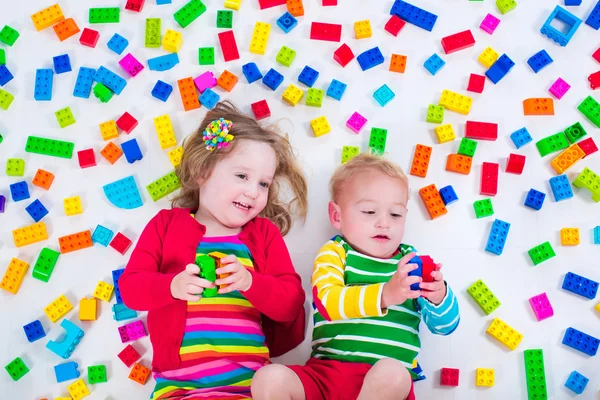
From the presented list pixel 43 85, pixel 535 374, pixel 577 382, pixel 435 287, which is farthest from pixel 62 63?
pixel 577 382

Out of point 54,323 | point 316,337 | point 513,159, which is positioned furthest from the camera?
point 513,159

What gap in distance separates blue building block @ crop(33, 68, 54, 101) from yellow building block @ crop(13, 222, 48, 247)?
38cm

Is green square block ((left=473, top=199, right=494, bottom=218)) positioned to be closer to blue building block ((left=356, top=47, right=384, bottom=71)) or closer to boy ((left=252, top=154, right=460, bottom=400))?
boy ((left=252, top=154, right=460, bottom=400))

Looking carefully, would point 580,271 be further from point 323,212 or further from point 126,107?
point 126,107

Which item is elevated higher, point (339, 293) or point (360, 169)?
point (360, 169)

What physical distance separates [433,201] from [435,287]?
0.49 metres

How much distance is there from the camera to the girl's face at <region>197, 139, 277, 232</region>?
1.51 m

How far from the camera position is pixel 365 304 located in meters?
1.34

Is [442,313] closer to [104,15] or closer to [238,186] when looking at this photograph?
[238,186]

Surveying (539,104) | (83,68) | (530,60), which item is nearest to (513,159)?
(539,104)

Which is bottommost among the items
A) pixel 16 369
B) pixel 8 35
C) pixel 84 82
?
pixel 16 369

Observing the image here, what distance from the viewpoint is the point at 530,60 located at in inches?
72.9

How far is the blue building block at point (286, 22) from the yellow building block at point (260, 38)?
37mm

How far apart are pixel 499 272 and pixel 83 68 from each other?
Result: 4.43 ft
